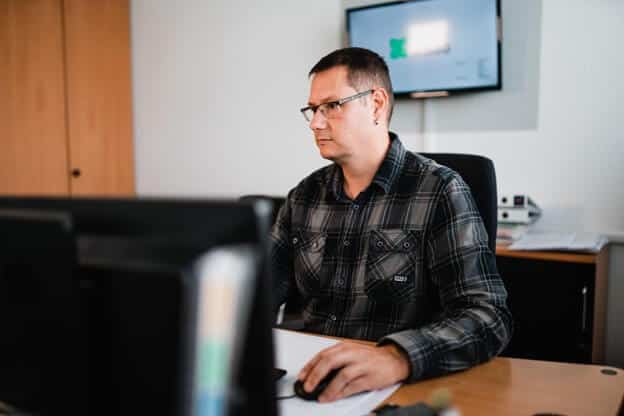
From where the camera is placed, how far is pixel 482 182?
135cm

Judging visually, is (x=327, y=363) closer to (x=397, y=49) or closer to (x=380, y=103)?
(x=380, y=103)

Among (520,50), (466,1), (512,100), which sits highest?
(466,1)

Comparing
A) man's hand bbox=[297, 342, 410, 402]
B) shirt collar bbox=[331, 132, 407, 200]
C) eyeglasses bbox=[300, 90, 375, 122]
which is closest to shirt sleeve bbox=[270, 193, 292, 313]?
shirt collar bbox=[331, 132, 407, 200]

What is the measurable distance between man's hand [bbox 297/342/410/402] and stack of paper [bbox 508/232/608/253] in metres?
1.21

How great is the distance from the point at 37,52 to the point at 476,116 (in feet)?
7.61

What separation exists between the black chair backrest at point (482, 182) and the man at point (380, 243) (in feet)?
0.26

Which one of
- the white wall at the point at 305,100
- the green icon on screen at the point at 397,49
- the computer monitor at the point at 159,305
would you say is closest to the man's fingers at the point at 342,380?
the computer monitor at the point at 159,305

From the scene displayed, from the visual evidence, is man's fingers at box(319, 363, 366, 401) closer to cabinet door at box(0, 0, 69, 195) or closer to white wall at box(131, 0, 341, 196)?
white wall at box(131, 0, 341, 196)

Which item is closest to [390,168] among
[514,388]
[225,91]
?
[514,388]

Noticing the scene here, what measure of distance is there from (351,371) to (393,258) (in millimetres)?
462

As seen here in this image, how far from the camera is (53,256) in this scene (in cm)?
47

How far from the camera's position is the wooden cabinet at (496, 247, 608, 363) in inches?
74.0

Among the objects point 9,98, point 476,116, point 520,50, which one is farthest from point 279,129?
point 9,98

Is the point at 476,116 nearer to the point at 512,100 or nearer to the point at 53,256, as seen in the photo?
the point at 512,100
